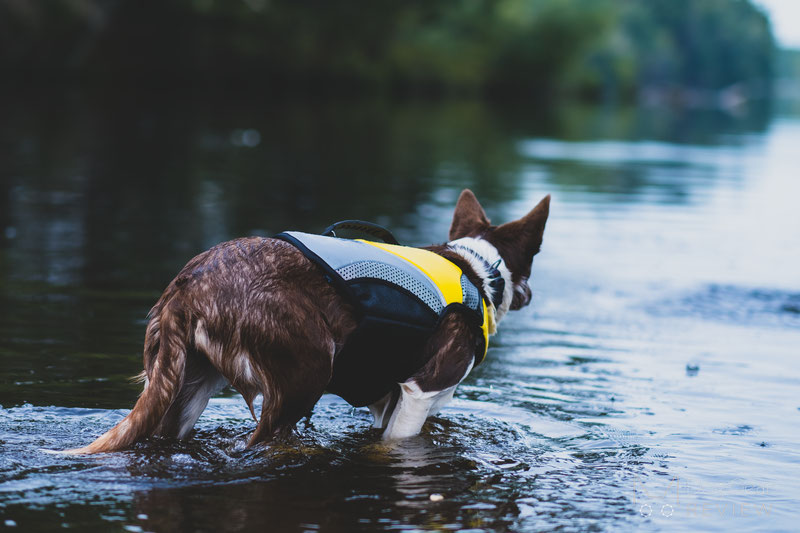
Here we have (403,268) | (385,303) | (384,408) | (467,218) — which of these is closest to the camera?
(385,303)

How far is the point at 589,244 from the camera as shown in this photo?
14070 millimetres

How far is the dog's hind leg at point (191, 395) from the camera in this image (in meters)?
5.30

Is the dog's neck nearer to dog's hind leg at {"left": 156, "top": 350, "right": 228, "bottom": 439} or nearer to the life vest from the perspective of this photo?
the life vest

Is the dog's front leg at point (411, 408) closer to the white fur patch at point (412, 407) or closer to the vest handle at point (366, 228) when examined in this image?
the white fur patch at point (412, 407)

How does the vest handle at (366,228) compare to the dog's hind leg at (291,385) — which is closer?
the dog's hind leg at (291,385)

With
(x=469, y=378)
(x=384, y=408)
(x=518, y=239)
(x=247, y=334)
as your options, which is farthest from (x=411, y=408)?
(x=469, y=378)

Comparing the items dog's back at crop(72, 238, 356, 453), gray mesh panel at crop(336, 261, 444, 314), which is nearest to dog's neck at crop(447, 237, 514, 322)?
gray mesh panel at crop(336, 261, 444, 314)

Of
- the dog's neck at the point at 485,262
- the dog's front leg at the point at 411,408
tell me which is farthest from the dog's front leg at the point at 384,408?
the dog's neck at the point at 485,262

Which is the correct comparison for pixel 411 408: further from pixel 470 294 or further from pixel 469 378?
pixel 469 378

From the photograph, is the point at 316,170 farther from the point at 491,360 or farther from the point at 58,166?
the point at 491,360

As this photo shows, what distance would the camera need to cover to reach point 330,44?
67875 mm

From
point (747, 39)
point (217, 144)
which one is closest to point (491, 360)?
point (217, 144)

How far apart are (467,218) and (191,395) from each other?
2.16 metres

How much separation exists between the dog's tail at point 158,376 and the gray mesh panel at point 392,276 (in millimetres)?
889
